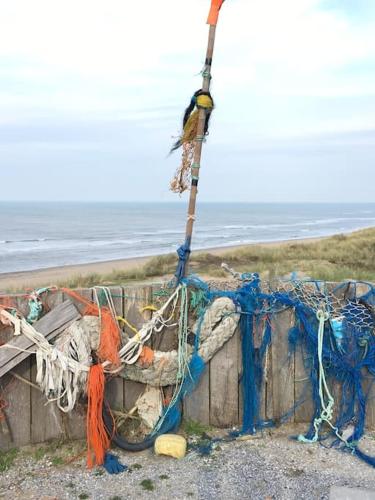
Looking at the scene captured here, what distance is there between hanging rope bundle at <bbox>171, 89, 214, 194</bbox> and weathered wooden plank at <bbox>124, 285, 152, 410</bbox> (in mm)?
1011

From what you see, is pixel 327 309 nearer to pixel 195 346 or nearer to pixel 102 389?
pixel 195 346

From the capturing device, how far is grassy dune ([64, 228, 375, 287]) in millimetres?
18234

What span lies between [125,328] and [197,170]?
1570mm

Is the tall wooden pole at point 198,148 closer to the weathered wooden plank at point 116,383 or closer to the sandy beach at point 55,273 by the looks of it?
the weathered wooden plank at point 116,383

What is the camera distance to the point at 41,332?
447 cm

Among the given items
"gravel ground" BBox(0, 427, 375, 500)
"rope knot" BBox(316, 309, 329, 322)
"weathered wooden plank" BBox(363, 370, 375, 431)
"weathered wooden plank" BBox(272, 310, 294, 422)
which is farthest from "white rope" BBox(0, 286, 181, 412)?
"weathered wooden plank" BBox(363, 370, 375, 431)

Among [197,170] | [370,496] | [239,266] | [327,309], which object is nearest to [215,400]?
[327,309]

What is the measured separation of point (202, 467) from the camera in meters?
4.30

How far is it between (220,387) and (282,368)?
0.60m

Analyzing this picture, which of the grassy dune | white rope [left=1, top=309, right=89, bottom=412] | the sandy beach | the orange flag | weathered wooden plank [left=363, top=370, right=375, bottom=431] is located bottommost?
the sandy beach

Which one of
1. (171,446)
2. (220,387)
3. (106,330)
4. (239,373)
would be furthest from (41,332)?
(239,373)

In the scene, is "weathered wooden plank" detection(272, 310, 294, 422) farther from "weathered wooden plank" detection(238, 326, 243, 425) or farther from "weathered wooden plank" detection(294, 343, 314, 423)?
"weathered wooden plank" detection(238, 326, 243, 425)

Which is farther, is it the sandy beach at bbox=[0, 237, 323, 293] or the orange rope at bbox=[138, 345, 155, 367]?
the sandy beach at bbox=[0, 237, 323, 293]

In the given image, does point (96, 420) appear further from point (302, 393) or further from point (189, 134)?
point (189, 134)
